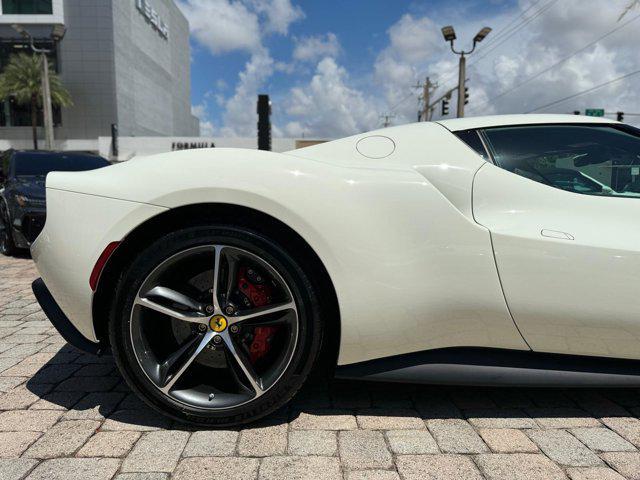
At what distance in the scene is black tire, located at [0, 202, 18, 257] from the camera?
597 centimetres

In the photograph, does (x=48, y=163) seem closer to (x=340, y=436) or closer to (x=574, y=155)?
(x=340, y=436)

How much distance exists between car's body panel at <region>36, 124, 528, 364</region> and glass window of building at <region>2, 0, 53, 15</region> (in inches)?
1676

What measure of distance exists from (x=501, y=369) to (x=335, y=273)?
746 mm

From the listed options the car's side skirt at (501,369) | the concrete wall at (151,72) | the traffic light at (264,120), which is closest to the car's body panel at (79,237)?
the car's side skirt at (501,369)

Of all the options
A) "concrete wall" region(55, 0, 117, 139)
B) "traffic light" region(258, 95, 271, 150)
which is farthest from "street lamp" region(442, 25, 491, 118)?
"concrete wall" region(55, 0, 117, 139)

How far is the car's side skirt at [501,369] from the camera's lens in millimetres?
1736

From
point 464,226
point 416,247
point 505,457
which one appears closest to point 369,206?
point 416,247

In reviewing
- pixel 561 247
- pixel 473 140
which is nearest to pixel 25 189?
pixel 473 140

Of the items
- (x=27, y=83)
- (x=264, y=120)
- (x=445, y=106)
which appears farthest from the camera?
(x=27, y=83)

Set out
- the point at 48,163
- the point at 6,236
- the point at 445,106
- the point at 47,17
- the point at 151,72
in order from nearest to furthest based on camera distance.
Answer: the point at 6,236
the point at 48,163
the point at 445,106
the point at 47,17
the point at 151,72

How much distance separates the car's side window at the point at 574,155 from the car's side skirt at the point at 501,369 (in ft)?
2.25

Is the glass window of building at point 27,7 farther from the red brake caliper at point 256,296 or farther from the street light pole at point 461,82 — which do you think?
the red brake caliper at point 256,296

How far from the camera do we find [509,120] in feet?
6.61

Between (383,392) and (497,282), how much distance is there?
2.66 feet
